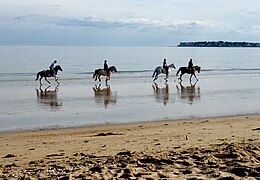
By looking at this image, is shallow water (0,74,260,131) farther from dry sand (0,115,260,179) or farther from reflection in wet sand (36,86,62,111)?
dry sand (0,115,260,179)

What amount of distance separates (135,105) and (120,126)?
17.4ft

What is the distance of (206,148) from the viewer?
30.7 ft

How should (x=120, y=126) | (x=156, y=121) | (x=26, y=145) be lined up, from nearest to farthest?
(x=26, y=145) → (x=120, y=126) → (x=156, y=121)

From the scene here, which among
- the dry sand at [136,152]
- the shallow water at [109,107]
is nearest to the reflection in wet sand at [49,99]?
the shallow water at [109,107]

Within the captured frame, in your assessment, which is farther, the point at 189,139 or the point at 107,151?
the point at 189,139

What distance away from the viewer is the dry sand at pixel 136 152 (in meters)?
7.32

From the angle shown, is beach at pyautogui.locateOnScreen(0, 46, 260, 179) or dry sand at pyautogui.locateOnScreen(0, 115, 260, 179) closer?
dry sand at pyautogui.locateOnScreen(0, 115, 260, 179)

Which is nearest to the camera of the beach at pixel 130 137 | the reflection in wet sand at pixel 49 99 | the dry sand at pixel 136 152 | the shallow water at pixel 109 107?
the dry sand at pixel 136 152

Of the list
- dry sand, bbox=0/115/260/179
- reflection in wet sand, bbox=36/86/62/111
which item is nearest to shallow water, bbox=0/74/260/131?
reflection in wet sand, bbox=36/86/62/111

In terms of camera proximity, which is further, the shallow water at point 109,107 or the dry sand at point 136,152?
the shallow water at point 109,107

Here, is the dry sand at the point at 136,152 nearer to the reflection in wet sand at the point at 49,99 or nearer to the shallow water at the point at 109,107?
the shallow water at the point at 109,107

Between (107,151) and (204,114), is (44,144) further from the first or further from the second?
(204,114)

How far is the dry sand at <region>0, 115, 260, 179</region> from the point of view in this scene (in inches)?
288

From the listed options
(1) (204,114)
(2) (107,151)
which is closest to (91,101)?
(1) (204,114)
